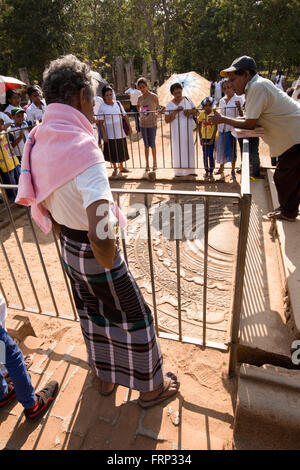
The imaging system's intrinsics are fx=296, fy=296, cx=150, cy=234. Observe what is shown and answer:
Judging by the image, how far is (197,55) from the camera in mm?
22125

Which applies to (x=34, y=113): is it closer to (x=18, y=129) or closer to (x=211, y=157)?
(x=18, y=129)

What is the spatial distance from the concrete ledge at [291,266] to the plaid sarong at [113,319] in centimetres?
112

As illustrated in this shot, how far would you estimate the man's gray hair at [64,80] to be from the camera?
4.40 feet

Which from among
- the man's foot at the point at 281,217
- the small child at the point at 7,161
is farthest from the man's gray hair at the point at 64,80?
the small child at the point at 7,161

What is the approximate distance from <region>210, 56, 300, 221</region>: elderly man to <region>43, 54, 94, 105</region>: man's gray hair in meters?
2.30

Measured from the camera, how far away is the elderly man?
3107mm

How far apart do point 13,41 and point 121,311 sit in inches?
976

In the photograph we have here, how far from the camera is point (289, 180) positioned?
3434mm

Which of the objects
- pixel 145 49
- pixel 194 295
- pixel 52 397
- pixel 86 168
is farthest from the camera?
pixel 145 49

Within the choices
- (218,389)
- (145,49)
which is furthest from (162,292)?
(145,49)

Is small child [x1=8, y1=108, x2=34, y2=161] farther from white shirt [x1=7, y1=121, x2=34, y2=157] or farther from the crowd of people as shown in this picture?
the crowd of people

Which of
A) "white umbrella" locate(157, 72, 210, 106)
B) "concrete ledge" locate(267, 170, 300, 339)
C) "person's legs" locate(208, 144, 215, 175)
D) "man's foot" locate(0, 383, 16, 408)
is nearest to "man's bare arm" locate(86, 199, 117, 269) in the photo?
"man's foot" locate(0, 383, 16, 408)

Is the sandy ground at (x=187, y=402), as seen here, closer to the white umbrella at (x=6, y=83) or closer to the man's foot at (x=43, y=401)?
the man's foot at (x=43, y=401)
